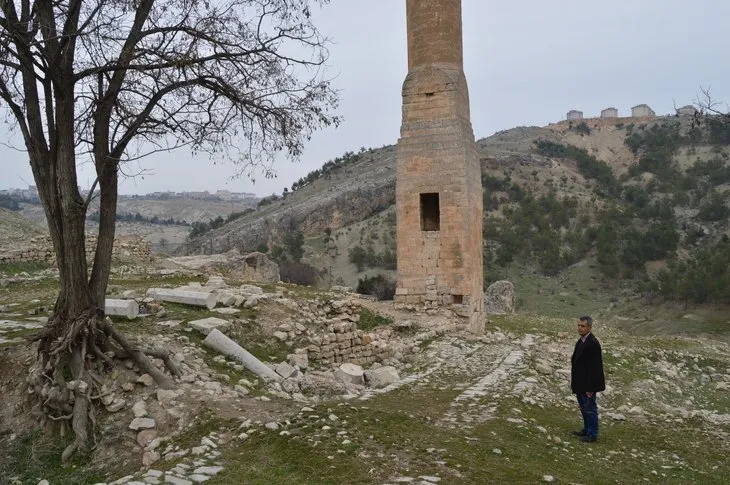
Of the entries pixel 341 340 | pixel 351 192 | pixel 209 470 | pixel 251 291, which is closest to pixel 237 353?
pixel 341 340

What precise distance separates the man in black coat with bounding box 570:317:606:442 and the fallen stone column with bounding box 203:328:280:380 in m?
3.29

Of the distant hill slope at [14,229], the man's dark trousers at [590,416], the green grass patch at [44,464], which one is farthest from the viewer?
the distant hill slope at [14,229]

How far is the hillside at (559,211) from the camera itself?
38844mm

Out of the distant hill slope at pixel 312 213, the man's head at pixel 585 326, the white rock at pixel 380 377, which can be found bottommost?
the white rock at pixel 380 377

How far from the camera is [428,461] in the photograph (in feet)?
13.5

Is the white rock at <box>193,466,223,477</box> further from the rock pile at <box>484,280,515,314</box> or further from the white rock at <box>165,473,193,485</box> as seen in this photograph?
the rock pile at <box>484,280,515,314</box>

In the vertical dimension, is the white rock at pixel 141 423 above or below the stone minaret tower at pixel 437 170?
below

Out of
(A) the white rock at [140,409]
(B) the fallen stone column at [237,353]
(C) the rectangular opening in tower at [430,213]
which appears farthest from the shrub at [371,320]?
(A) the white rock at [140,409]

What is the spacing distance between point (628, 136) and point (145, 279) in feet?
239

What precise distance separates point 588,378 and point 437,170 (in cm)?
761

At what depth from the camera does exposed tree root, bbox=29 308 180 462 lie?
4.78 m

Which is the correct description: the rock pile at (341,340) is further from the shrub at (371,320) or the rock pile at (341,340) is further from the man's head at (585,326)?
the man's head at (585,326)

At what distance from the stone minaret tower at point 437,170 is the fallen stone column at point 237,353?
6425 mm

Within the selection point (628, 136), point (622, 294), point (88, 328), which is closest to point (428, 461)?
point (88, 328)
